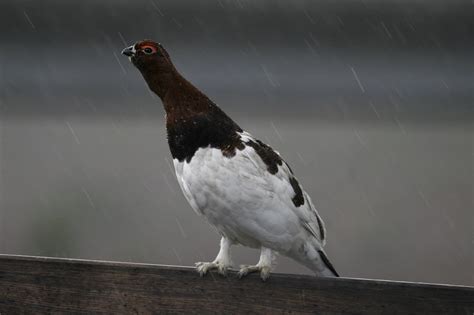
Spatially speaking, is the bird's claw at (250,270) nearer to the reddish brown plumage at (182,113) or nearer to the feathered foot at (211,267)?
the feathered foot at (211,267)

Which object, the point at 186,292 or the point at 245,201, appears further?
the point at 245,201

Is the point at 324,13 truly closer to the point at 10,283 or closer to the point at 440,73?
the point at 440,73

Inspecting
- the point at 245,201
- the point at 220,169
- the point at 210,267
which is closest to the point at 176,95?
the point at 220,169

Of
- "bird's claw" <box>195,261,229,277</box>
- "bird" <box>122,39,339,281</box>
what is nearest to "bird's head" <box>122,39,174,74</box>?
"bird" <box>122,39,339,281</box>

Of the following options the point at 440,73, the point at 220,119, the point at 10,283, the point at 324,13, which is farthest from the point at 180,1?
the point at 10,283

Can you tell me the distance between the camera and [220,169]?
2.12 m

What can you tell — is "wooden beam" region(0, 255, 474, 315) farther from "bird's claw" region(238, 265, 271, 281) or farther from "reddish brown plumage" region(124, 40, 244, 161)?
"reddish brown plumage" region(124, 40, 244, 161)

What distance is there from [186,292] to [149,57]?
686 mm

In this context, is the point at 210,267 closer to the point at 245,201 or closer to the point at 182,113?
the point at 245,201

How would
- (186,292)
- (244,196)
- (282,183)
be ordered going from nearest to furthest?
(186,292) → (244,196) → (282,183)

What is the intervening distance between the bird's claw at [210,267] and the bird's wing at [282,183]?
0.26 m

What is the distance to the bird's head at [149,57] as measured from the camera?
85.9 inches

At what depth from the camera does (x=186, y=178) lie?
Answer: 85.8 inches

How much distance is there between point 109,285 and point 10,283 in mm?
308
